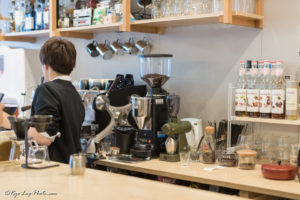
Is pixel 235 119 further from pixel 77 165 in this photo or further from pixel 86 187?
pixel 86 187

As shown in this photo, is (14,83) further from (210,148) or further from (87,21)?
(210,148)

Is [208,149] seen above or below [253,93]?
below

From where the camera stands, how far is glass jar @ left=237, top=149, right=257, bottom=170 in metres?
2.65

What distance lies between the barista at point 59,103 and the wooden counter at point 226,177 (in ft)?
1.27

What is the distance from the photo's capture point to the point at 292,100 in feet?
8.89

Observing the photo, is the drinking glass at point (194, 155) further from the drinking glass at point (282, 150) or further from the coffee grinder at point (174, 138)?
the drinking glass at point (282, 150)

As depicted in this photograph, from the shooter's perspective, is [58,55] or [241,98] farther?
[241,98]

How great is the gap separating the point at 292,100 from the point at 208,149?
609 mm

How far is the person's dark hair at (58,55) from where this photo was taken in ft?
9.12

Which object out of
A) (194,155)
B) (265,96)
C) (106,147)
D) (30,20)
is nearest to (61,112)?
(106,147)

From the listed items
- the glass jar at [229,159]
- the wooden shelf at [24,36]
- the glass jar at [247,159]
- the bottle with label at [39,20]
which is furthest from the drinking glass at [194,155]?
the bottle with label at [39,20]

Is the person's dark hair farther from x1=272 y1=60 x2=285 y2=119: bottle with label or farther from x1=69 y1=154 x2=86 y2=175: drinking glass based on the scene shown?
x1=272 y1=60 x2=285 y2=119: bottle with label

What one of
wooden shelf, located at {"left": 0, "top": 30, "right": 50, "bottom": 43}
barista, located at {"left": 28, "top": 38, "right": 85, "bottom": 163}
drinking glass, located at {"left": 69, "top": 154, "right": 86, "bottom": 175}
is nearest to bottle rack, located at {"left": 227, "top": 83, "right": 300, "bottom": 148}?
barista, located at {"left": 28, "top": 38, "right": 85, "bottom": 163}

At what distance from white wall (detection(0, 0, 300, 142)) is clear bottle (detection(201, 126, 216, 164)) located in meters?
0.44
